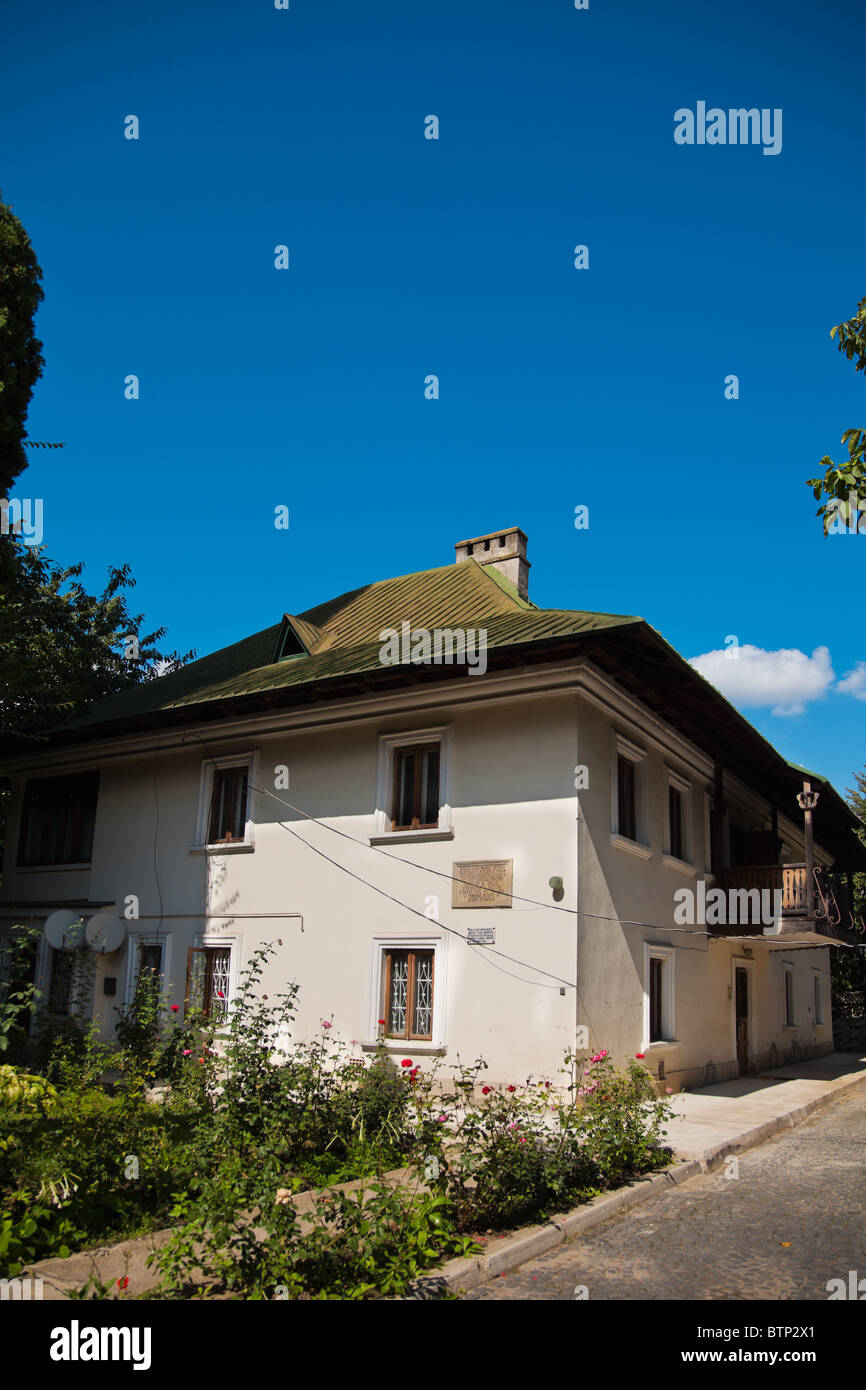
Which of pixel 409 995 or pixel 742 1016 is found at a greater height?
pixel 409 995

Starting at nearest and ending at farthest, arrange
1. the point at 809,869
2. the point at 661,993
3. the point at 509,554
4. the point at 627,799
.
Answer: the point at 627,799 < the point at 661,993 < the point at 809,869 < the point at 509,554

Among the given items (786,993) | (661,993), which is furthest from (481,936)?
(786,993)

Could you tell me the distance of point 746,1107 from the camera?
13625 mm

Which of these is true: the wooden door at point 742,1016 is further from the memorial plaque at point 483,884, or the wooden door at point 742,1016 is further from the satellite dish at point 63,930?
the satellite dish at point 63,930

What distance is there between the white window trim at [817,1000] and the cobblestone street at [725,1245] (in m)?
17.7

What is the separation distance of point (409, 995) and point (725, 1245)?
6.54m

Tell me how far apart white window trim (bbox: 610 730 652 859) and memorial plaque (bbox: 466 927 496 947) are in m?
2.17

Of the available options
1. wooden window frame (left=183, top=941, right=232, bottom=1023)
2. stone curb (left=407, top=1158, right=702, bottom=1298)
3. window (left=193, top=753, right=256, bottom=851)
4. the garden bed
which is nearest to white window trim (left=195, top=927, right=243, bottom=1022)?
wooden window frame (left=183, top=941, right=232, bottom=1023)

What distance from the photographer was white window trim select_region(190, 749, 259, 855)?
15.2m

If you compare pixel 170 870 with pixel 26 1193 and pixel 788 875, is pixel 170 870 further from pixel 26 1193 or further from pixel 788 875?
pixel 788 875

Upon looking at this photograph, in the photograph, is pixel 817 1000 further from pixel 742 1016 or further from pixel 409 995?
pixel 409 995

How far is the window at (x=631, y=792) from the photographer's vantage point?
1409 cm

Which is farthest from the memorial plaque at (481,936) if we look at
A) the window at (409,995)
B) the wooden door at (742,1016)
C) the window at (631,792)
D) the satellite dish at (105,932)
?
the wooden door at (742,1016)
